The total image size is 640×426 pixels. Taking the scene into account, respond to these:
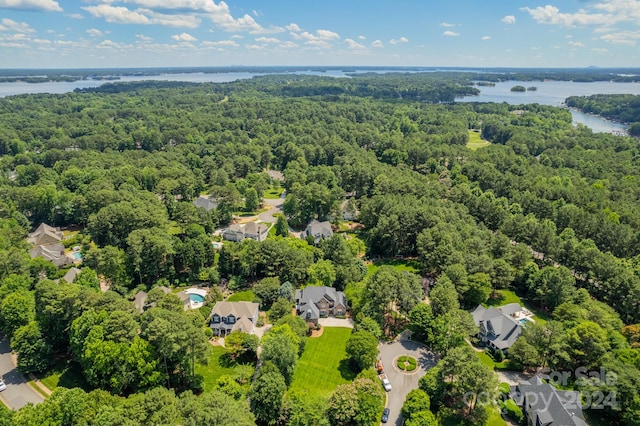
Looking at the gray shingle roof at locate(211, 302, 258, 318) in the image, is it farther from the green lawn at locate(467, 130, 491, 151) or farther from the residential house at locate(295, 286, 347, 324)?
the green lawn at locate(467, 130, 491, 151)

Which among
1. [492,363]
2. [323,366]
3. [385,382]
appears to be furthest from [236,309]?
[492,363]

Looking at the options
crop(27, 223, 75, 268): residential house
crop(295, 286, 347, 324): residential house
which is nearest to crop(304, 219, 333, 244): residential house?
crop(295, 286, 347, 324): residential house

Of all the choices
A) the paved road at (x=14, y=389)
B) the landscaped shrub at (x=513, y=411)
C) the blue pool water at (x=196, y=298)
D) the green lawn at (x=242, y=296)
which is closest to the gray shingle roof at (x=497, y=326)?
the landscaped shrub at (x=513, y=411)

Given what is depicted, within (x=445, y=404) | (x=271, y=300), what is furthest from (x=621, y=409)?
(x=271, y=300)

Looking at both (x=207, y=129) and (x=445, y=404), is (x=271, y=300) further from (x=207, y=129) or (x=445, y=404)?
(x=207, y=129)

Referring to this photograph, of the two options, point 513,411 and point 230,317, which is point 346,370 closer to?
point 230,317

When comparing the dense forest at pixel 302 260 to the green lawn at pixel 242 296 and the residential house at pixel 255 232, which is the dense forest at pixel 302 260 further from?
the residential house at pixel 255 232
